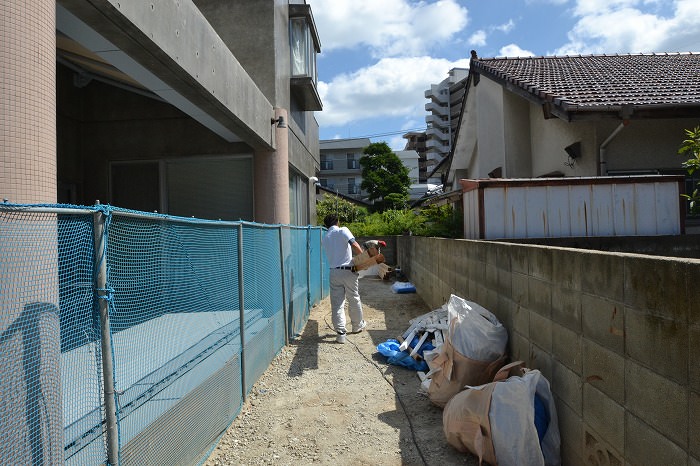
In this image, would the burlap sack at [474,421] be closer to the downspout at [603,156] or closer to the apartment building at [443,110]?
the downspout at [603,156]

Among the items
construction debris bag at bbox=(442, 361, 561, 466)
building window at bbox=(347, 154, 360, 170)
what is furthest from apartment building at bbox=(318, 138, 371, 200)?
construction debris bag at bbox=(442, 361, 561, 466)

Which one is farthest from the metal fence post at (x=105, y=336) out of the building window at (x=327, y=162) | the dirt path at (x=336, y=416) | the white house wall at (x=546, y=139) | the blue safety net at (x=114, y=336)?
the building window at (x=327, y=162)

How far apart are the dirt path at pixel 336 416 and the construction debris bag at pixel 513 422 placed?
355mm

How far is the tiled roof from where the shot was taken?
8.02 m

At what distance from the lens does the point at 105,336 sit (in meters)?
2.22

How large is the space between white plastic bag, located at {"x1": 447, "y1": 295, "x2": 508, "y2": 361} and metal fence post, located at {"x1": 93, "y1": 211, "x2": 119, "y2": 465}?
252cm

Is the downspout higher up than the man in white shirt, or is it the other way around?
the downspout

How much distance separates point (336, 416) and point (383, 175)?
3641 centimetres

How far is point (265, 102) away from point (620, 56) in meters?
10.4

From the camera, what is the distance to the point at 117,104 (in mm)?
7973

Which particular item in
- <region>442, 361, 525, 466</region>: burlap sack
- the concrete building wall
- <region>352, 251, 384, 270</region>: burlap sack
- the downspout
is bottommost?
<region>442, 361, 525, 466</region>: burlap sack

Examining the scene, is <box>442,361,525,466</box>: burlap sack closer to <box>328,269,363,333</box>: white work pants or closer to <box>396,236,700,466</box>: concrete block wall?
<box>396,236,700,466</box>: concrete block wall

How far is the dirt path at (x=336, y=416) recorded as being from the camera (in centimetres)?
361

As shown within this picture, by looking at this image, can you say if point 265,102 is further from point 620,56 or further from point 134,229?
point 620,56
